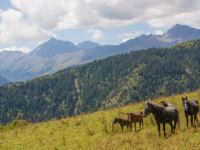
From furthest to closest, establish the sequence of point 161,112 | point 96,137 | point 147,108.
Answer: point 96,137, point 161,112, point 147,108

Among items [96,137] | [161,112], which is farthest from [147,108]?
[96,137]

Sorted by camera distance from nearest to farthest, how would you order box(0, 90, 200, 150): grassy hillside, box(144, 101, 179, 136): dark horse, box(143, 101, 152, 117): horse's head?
box(0, 90, 200, 150): grassy hillside
box(143, 101, 152, 117): horse's head
box(144, 101, 179, 136): dark horse

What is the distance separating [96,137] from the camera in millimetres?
27016

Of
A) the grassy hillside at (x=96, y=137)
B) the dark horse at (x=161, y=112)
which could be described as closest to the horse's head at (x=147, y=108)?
the dark horse at (x=161, y=112)

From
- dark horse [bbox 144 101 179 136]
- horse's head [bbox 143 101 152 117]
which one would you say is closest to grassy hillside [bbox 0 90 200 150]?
dark horse [bbox 144 101 179 136]

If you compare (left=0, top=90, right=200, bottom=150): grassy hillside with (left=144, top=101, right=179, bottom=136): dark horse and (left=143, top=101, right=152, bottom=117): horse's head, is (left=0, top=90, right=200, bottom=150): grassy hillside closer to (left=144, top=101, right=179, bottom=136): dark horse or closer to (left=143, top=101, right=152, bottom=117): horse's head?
(left=144, top=101, right=179, bottom=136): dark horse

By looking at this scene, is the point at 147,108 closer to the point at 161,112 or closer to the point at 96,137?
the point at 161,112

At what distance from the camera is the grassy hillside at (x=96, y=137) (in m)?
19.7

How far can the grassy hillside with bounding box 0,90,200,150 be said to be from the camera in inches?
776

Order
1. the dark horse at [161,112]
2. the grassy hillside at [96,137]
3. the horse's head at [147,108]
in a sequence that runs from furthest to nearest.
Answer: the dark horse at [161,112] → the horse's head at [147,108] → the grassy hillside at [96,137]

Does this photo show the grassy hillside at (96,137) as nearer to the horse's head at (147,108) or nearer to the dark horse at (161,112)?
the dark horse at (161,112)

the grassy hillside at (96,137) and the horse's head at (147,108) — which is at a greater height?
the horse's head at (147,108)

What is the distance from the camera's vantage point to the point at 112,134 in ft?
88.0

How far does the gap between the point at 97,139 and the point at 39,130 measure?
1180 cm
